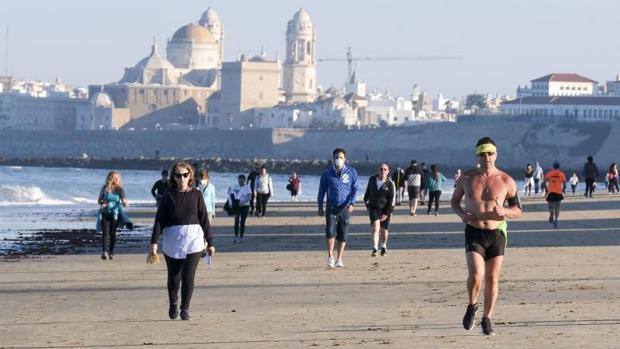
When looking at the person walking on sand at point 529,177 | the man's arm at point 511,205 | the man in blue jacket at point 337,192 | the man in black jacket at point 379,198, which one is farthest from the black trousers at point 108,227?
the person walking on sand at point 529,177

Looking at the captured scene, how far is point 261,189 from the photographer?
1170 inches

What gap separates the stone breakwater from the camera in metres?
131

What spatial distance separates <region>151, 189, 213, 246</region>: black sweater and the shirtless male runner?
1.98 meters

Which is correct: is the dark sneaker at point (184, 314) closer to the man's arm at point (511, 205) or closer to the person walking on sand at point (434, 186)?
the man's arm at point (511, 205)

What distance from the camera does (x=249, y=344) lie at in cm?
1080

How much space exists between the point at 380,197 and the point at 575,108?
127m

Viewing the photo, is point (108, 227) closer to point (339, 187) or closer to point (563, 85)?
point (339, 187)

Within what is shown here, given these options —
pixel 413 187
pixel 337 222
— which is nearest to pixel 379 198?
pixel 337 222

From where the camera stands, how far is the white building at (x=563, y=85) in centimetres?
16275

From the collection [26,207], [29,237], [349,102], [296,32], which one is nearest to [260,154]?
[349,102]

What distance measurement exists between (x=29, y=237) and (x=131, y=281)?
964 cm

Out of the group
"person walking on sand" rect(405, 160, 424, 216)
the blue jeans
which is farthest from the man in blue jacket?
"person walking on sand" rect(405, 160, 424, 216)

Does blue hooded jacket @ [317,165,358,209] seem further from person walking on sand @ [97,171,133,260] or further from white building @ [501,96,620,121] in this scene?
white building @ [501,96,620,121]

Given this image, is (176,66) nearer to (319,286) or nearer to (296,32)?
(296,32)
